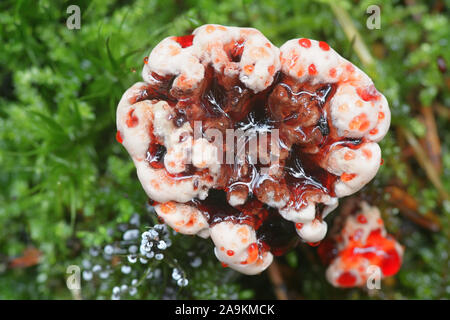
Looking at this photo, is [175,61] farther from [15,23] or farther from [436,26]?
[436,26]

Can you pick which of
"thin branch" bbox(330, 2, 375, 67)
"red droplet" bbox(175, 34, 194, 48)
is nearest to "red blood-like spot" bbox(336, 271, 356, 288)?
"thin branch" bbox(330, 2, 375, 67)

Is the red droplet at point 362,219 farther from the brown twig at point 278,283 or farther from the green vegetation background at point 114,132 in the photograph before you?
the brown twig at point 278,283

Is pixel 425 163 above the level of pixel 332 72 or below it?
below

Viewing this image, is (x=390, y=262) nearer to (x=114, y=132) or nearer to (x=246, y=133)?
(x=246, y=133)

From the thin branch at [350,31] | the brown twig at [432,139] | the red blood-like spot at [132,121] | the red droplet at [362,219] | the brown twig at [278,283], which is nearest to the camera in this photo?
the red blood-like spot at [132,121]

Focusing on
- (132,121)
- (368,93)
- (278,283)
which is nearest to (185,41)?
(132,121)

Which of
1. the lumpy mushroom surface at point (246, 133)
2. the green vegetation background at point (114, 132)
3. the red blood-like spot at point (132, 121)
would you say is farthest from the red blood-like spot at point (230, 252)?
the red blood-like spot at point (132, 121)

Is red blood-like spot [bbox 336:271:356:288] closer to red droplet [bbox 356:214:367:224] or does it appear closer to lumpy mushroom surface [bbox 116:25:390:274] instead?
red droplet [bbox 356:214:367:224]
